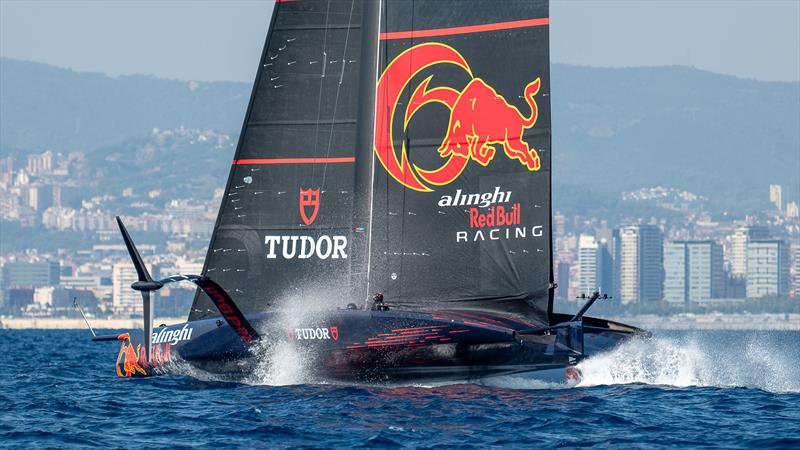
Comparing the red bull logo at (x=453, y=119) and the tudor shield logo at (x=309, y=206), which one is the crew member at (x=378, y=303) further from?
the tudor shield logo at (x=309, y=206)

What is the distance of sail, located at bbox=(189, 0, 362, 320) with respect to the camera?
23.5 metres

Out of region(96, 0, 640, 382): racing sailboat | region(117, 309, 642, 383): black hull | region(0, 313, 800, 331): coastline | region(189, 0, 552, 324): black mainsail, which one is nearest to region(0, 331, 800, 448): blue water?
region(117, 309, 642, 383): black hull

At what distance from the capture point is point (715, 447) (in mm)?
17219

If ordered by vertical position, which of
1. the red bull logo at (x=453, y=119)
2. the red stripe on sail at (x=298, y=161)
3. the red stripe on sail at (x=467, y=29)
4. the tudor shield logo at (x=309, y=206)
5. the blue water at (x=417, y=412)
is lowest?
the blue water at (x=417, y=412)

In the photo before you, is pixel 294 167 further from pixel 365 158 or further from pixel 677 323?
pixel 677 323

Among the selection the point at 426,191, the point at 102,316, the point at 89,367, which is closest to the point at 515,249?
the point at 426,191

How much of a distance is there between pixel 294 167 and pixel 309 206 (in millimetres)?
660

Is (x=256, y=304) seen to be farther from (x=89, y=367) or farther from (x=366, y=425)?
(x=89, y=367)

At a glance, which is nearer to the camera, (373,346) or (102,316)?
(373,346)

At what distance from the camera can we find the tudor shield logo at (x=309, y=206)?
23.6 metres

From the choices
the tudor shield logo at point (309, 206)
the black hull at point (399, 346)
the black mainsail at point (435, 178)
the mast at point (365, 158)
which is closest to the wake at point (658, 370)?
the black mainsail at point (435, 178)

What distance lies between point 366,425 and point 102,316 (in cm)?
18192

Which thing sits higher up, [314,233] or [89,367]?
[314,233]

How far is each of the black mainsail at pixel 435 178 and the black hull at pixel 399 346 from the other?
852 mm
